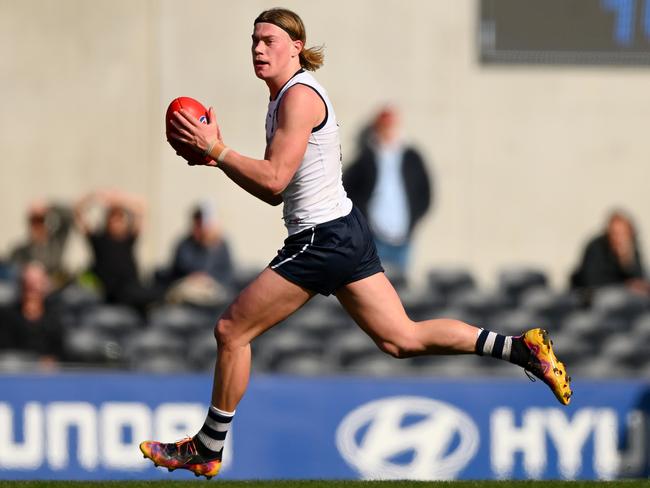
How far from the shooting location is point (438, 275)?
1314 cm

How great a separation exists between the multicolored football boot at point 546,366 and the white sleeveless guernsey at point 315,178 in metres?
1.08

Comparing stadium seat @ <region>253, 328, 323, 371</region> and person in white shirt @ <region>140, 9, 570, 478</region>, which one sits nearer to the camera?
person in white shirt @ <region>140, 9, 570, 478</region>

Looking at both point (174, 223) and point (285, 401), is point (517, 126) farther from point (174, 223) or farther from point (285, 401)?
point (285, 401)

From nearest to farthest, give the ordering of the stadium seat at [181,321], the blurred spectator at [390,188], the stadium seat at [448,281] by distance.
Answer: the stadium seat at [181,321] < the stadium seat at [448,281] < the blurred spectator at [390,188]

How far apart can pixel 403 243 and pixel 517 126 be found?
2082 mm

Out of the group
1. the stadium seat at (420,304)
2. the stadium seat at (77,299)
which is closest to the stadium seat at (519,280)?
the stadium seat at (420,304)

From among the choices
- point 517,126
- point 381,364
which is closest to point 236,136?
point 517,126

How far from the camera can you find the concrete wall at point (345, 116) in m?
14.4

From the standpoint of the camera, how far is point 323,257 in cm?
618

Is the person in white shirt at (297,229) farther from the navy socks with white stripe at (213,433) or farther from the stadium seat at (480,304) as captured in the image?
the stadium seat at (480,304)

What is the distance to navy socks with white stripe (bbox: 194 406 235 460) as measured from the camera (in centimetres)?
639

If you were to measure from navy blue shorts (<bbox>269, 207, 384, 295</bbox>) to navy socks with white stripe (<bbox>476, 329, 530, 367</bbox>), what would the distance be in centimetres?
65

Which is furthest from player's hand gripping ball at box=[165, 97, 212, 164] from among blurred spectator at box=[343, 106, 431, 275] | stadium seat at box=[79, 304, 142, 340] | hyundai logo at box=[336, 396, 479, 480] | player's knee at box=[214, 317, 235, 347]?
blurred spectator at box=[343, 106, 431, 275]

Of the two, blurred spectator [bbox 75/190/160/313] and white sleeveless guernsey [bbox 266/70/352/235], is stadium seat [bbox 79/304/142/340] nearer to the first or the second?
blurred spectator [bbox 75/190/160/313]
